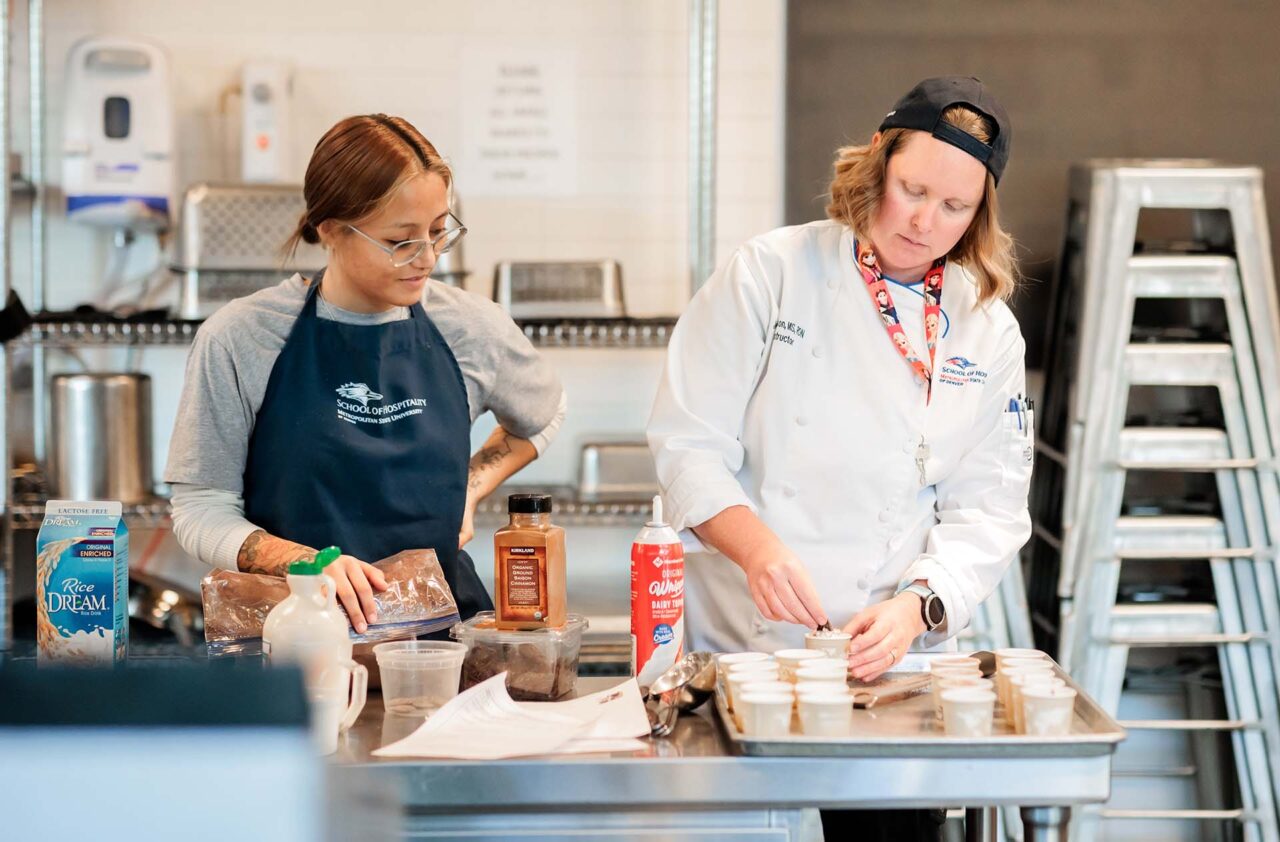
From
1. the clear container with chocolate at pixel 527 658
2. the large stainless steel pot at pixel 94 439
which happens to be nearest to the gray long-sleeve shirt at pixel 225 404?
the clear container with chocolate at pixel 527 658

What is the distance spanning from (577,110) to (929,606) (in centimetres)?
224

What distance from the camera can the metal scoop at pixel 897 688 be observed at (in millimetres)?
1576

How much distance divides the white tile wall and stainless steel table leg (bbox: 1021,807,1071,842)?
2381 millimetres

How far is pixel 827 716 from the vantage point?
1410 mm

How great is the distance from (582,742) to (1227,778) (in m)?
2.60

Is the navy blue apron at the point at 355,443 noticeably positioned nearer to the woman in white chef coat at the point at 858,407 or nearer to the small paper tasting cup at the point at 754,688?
the woman in white chef coat at the point at 858,407

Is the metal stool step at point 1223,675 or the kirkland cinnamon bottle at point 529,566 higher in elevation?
the kirkland cinnamon bottle at point 529,566

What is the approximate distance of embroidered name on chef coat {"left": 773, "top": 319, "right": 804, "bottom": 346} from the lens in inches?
77.9

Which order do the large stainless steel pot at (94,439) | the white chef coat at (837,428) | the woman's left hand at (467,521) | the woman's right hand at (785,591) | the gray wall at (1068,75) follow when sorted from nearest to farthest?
the woman's right hand at (785,591) → the white chef coat at (837,428) → the woman's left hand at (467,521) → the large stainless steel pot at (94,439) → the gray wall at (1068,75)

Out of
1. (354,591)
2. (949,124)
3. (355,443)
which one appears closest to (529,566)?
(354,591)

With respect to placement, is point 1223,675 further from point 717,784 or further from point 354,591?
point 354,591

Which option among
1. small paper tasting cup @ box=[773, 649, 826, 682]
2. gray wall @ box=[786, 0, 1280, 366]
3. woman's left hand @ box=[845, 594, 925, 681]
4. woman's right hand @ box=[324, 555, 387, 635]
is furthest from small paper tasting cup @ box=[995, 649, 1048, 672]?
gray wall @ box=[786, 0, 1280, 366]

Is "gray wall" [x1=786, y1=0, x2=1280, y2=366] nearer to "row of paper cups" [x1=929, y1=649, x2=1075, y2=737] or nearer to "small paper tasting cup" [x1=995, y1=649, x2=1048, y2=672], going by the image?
"small paper tasting cup" [x1=995, y1=649, x2=1048, y2=672]

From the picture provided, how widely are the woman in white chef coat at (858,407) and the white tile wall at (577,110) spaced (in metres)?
1.69
